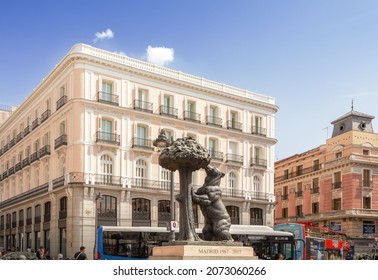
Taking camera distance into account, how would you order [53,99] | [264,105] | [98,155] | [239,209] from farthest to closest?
[264,105] → [239,209] → [53,99] → [98,155]

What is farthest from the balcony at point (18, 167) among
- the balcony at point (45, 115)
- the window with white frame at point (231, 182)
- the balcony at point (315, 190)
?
the balcony at point (315, 190)

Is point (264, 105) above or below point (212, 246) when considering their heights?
above

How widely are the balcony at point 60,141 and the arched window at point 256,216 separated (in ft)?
54.4

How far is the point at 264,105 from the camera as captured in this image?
5031 centimetres

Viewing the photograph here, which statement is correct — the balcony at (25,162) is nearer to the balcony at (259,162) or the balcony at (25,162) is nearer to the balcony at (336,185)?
the balcony at (259,162)

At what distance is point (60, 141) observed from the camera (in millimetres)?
41656

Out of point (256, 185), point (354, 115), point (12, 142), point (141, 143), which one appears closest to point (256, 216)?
point (256, 185)

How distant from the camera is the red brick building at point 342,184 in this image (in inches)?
2047

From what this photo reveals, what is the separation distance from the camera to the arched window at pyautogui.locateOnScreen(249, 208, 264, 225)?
47.9 m

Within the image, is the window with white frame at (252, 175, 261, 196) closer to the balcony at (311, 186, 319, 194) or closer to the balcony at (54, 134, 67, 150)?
the balcony at (311, 186, 319, 194)

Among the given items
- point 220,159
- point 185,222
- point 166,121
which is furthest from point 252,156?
point 185,222

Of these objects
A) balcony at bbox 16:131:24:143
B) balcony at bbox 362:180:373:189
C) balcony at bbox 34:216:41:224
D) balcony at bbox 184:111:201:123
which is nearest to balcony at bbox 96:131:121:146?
balcony at bbox 184:111:201:123
